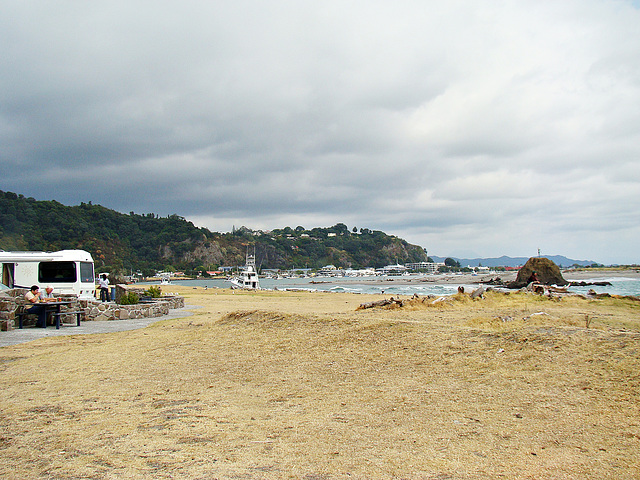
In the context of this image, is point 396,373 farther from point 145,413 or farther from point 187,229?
point 187,229

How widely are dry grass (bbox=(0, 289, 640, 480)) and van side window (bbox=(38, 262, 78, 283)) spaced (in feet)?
32.4

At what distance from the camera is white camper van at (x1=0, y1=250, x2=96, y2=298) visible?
18109 millimetres

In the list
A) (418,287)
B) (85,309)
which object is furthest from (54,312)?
(418,287)

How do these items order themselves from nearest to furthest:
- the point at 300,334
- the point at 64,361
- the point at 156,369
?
the point at 156,369 < the point at 64,361 < the point at 300,334

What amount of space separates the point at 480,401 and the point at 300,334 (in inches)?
214

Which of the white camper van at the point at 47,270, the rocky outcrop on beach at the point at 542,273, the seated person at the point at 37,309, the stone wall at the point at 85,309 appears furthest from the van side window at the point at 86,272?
the rocky outcrop on beach at the point at 542,273

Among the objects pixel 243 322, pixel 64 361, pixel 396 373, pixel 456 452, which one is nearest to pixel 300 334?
pixel 243 322

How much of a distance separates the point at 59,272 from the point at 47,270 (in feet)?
1.42

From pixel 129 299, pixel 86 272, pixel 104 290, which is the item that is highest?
pixel 86 272

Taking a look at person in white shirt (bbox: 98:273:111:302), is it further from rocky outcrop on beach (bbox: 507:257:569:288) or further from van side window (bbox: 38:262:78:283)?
rocky outcrop on beach (bbox: 507:257:569:288)

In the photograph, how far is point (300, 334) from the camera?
10.3 metres

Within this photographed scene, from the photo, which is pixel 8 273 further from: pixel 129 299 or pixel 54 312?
pixel 54 312

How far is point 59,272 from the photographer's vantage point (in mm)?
18812

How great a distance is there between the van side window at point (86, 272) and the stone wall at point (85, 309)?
3095mm
